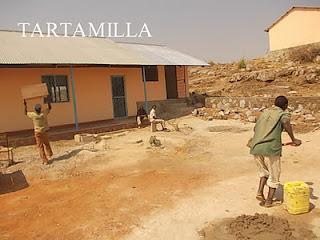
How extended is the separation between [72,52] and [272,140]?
10731 mm

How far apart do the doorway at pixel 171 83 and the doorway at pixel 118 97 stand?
393cm

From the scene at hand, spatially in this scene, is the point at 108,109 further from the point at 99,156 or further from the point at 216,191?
the point at 216,191

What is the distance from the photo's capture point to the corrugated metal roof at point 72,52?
1184 cm

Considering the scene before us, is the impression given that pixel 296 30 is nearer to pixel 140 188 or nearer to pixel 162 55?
pixel 162 55

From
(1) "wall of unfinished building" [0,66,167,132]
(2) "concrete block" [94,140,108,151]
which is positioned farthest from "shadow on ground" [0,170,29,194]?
(1) "wall of unfinished building" [0,66,167,132]

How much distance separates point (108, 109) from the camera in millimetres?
15250

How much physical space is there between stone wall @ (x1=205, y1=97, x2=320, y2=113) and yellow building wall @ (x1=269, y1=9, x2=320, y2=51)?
12.7 meters

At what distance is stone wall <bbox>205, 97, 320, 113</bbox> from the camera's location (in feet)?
45.4

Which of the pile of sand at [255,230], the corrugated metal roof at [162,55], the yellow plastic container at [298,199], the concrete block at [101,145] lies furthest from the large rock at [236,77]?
the pile of sand at [255,230]

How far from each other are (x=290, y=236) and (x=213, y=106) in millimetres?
14068

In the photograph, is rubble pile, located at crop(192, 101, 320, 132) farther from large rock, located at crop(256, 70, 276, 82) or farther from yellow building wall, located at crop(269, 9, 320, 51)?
yellow building wall, located at crop(269, 9, 320, 51)

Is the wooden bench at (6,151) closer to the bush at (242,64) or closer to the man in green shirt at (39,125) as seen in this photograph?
the man in green shirt at (39,125)

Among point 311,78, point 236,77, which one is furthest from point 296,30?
point 311,78

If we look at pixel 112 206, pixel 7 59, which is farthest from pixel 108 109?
pixel 112 206
